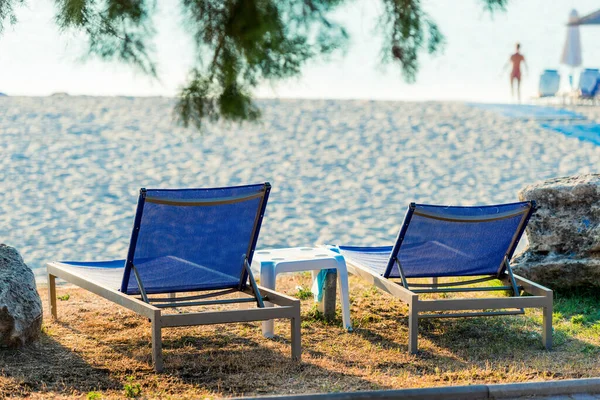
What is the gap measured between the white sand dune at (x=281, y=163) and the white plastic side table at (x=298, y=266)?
12.8 ft

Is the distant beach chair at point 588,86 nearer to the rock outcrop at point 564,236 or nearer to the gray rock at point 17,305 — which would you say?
the rock outcrop at point 564,236

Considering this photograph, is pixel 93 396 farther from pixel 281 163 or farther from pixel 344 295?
pixel 281 163

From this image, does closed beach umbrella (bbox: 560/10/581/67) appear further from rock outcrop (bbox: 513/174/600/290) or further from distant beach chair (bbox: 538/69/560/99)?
rock outcrop (bbox: 513/174/600/290)

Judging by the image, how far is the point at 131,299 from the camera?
469 cm

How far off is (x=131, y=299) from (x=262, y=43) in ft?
Result: 5.13

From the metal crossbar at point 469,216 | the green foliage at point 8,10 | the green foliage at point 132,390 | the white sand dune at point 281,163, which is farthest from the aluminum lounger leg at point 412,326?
the white sand dune at point 281,163

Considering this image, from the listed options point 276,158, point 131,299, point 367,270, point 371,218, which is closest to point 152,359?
point 131,299

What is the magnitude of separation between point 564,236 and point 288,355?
8.12 ft

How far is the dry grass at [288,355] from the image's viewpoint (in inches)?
168

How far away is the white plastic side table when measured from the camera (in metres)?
5.40

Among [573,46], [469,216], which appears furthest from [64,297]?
[573,46]

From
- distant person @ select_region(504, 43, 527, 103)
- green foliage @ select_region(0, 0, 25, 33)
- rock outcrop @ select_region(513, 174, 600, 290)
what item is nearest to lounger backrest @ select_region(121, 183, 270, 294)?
green foliage @ select_region(0, 0, 25, 33)

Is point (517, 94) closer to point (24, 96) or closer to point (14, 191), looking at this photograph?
point (24, 96)

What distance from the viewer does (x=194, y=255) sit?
16.1ft
